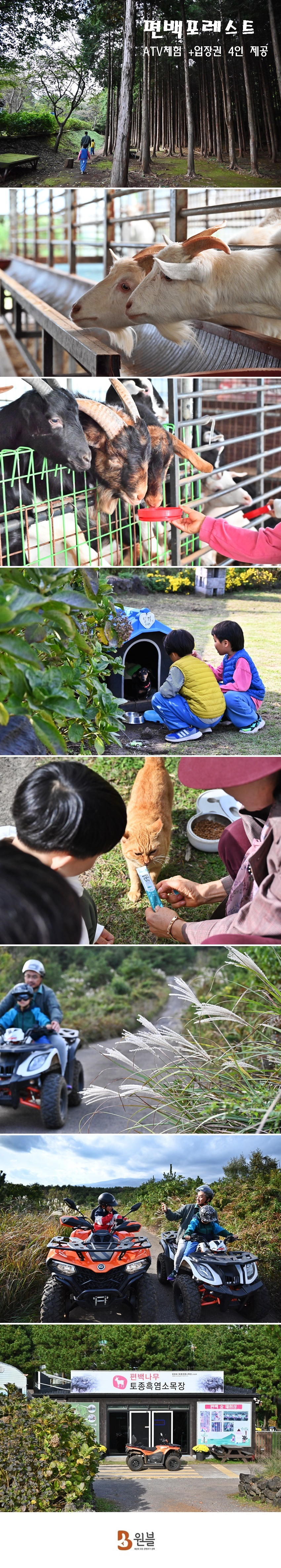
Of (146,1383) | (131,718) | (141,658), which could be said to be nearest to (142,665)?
(141,658)

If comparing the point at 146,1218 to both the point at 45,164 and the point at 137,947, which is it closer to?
the point at 137,947

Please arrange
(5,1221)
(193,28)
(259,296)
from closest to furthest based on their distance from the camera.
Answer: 1. (193,28)
2. (259,296)
3. (5,1221)

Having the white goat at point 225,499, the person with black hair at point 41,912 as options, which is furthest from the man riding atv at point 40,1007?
the white goat at point 225,499

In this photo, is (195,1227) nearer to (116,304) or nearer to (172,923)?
(172,923)

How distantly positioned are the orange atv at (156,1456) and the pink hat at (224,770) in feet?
8.61

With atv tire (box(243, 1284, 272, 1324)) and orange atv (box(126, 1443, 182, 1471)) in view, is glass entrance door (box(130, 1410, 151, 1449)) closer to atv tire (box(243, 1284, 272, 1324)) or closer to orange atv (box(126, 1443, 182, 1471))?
orange atv (box(126, 1443, 182, 1471))

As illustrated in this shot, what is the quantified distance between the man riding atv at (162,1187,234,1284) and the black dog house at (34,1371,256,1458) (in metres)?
0.40

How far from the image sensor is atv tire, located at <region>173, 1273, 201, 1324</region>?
14.5ft

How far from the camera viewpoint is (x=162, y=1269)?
178 inches

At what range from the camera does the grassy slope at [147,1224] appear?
455 centimetres

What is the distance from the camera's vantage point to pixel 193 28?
3.90m

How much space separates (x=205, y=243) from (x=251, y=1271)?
13.1ft

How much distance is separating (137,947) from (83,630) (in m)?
1.41

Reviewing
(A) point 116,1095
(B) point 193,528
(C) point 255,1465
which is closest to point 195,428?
(B) point 193,528
